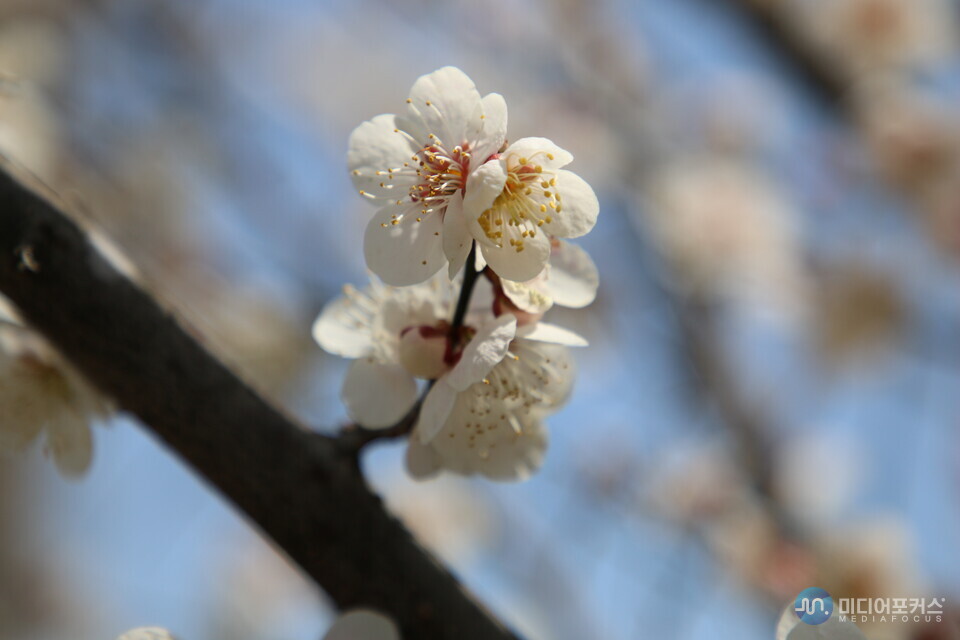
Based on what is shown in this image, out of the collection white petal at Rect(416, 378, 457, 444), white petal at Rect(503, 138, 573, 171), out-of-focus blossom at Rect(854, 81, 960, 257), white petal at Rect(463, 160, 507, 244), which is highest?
out-of-focus blossom at Rect(854, 81, 960, 257)

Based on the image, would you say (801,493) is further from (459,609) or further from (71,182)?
(71,182)

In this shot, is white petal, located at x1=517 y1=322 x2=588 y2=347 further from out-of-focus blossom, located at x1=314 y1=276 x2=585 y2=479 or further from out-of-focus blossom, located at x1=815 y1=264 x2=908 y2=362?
out-of-focus blossom, located at x1=815 y1=264 x2=908 y2=362

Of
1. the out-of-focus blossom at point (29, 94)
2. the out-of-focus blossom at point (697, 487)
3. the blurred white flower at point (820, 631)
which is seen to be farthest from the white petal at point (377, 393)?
the out-of-focus blossom at point (697, 487)

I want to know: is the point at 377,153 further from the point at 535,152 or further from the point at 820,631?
the point at 820,631

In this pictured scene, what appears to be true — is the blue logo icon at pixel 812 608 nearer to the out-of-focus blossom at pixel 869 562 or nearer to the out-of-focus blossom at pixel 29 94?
the out-of-focus blossom at pixel 29 94

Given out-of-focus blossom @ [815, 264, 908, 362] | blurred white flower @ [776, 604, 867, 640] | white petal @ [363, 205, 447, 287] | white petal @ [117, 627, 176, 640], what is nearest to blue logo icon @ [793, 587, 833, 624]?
blurred white flower @ [776, 604, 867, 640]

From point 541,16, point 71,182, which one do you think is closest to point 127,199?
point 71,182

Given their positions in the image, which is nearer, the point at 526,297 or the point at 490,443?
the point at 526,297

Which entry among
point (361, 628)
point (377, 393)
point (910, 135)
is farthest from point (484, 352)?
point (910, 135)
